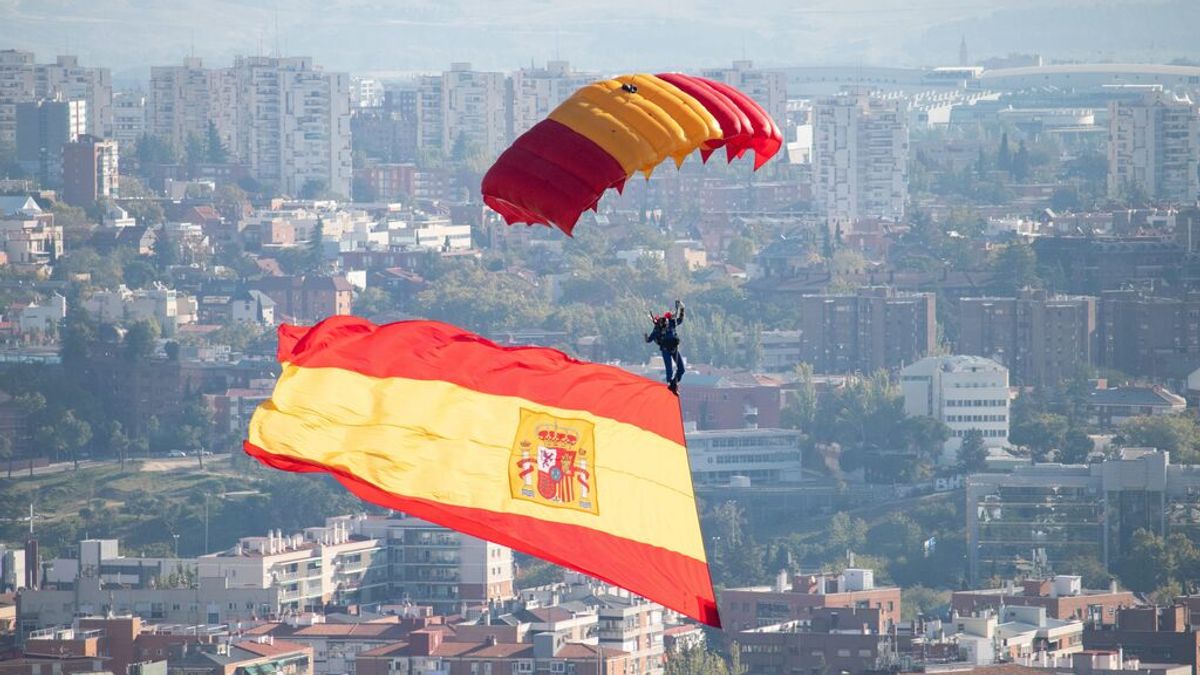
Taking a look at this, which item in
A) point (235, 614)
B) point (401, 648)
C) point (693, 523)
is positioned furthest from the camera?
point (235, 614)

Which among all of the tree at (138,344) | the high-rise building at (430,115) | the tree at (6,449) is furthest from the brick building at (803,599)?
the high-rise building at (430,115)

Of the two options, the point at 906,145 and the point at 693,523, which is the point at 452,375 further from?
the point at 906,145

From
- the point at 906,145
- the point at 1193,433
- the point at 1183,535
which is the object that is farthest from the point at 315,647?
the point at 906,145

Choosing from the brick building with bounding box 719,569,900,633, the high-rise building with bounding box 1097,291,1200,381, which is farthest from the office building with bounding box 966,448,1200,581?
the high-rise building with bounding box 1097,291,1200,381

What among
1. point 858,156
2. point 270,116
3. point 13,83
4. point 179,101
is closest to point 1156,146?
point 858,156

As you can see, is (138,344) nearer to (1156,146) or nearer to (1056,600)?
(1056,600)
